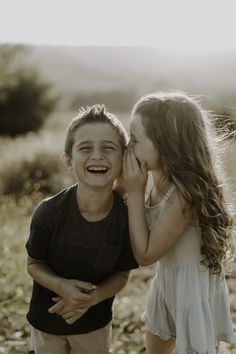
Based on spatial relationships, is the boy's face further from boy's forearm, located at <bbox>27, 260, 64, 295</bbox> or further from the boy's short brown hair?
boy's forearm, located at <bbox>27, 260, 64, 295</bbox>

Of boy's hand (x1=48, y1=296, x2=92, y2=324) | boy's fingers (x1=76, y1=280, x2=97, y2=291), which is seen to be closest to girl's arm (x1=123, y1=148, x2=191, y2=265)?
boy's fingers (x1=76, y1=280, x2=97, y2=291)

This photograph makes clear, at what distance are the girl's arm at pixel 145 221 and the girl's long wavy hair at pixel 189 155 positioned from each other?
0.27ft

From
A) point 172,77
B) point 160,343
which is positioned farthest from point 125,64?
point 160,343

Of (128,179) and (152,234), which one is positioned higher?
(128,179)

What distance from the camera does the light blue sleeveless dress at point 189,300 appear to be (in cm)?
250

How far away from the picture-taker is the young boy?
7.95 ft

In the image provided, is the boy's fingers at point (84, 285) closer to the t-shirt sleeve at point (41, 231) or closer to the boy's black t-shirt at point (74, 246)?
the boy's black t-shirt at point (74, 246)

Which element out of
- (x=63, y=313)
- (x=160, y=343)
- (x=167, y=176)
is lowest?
(x=160, y=343)

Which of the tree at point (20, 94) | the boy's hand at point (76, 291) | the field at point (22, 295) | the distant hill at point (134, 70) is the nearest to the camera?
the boy's hand at point (76, 291)

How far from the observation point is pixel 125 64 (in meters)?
28.4

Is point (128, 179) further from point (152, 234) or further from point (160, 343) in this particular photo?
point (160, 343)

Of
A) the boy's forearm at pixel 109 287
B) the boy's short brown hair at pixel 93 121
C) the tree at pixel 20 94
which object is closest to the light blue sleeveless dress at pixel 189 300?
the boy's forearm at pixel 109 287

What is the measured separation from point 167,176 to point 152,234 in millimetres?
303

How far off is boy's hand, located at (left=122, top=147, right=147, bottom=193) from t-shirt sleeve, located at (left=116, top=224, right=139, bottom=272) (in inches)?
8.6
